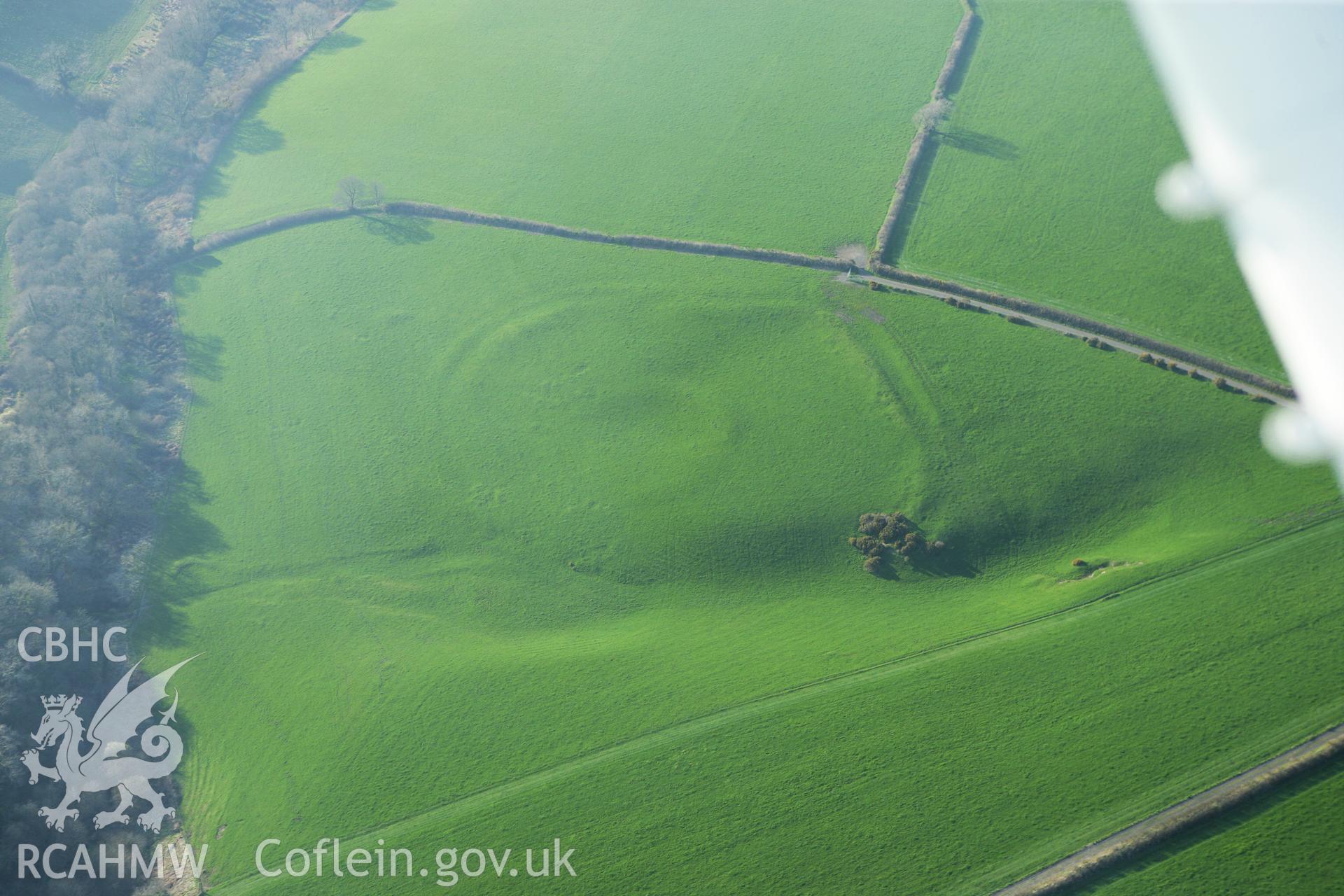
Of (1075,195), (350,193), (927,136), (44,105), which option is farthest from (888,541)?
(44,105)

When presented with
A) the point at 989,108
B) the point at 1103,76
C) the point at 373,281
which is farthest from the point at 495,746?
the point at 1103,76

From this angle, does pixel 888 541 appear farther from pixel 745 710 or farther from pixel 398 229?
pixel 398 229

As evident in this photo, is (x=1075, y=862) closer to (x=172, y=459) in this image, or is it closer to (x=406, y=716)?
(x=406, y=716)

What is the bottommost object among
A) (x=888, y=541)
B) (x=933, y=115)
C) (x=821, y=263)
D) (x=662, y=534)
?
(x=888, y=541)

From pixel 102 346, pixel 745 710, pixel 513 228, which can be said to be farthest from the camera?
pixel 513 228

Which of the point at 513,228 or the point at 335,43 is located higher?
the point at 335,43

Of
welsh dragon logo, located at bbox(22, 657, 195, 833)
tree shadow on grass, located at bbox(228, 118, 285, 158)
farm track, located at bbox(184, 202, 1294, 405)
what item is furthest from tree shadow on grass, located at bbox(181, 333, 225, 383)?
tree shadow on grass, located at bbox(228, 118, 285, 158)
